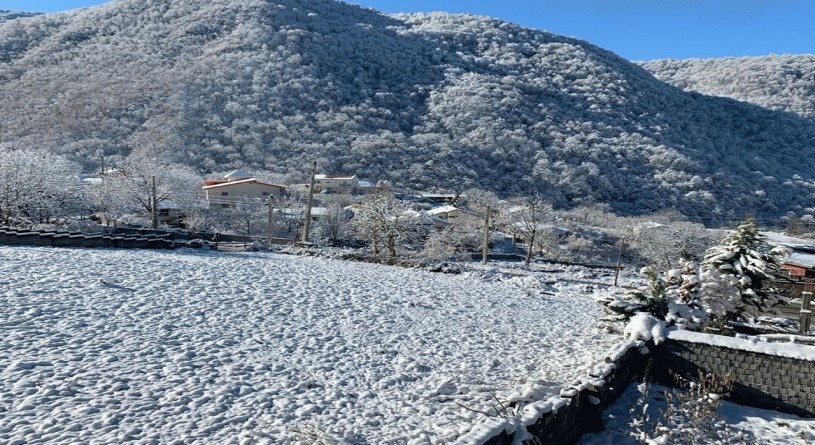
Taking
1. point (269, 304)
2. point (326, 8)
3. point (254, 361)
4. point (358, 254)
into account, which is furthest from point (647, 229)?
point (326, 8)

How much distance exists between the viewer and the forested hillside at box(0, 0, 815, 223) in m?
58.0

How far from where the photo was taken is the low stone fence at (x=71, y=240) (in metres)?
16.7

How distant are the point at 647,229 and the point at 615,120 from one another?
124 ft

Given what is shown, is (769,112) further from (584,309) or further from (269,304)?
(269,304)

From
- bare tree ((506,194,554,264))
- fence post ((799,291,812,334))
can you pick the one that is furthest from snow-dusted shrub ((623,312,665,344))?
bare tree ((506,194,554,264))

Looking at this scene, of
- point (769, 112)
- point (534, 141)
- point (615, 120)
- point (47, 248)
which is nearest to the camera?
point (47, 248)

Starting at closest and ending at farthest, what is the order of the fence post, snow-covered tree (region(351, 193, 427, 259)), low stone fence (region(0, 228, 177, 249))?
the fence post < low stone fence (region(0, 228, 177, 249)) < snow-covered tree (region(351, 193, 427, 259))

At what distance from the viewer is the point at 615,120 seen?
7556cm

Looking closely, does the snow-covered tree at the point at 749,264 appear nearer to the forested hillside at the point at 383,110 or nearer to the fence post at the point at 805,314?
the fence post at the point at 805,314

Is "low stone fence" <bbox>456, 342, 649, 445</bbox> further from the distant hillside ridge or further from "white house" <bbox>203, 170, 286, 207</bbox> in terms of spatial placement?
the distant hillside ridge

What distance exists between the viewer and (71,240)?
1770 centimetres

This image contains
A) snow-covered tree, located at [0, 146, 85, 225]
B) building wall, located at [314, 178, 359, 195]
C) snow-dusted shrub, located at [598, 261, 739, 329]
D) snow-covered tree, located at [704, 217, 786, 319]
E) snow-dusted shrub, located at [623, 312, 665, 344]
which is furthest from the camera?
building wall, located at [314, 178, 359, 195]

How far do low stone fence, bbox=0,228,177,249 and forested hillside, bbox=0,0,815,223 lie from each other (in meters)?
35.6

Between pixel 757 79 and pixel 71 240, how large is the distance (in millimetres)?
119516
